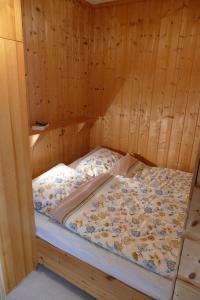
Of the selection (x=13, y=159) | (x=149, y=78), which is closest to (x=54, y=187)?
(x=13, y=159)

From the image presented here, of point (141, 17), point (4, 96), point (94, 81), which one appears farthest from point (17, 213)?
point (141, 17)

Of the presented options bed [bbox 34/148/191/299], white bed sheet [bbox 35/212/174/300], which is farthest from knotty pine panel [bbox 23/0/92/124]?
white bed sheet [bbox 35/212/174/300]

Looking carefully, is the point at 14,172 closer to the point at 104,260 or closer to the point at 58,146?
the point at 104,260

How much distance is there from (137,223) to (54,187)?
2.57ft

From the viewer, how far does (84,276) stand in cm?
148

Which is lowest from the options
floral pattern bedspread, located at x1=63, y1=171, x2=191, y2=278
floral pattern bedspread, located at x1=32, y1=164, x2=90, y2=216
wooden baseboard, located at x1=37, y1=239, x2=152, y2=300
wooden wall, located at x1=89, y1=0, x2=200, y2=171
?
wooden baseboard, located at x1=37, y1=239, x2=152, y2=300

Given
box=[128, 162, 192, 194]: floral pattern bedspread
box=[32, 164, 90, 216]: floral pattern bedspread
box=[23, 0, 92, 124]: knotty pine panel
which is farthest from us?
box=[128, 162, 192, 194]: floral pattern bedspread

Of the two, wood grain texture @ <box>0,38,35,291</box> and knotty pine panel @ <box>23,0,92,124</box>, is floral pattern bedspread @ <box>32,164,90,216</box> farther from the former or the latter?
knotty pine panel @ <box>23,0,92,124</box>

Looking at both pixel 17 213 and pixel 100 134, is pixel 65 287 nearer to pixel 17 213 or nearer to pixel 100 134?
pixel 17 213

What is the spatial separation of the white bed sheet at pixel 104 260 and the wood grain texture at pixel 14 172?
198 millimetres

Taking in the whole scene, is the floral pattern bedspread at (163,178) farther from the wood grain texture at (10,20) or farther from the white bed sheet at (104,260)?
the wood grain texture at (10,20)

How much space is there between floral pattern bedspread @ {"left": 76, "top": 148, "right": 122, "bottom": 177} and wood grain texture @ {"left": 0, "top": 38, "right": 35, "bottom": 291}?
98cm

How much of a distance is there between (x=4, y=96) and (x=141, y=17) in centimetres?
205

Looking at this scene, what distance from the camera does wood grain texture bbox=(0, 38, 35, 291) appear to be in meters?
1.00
